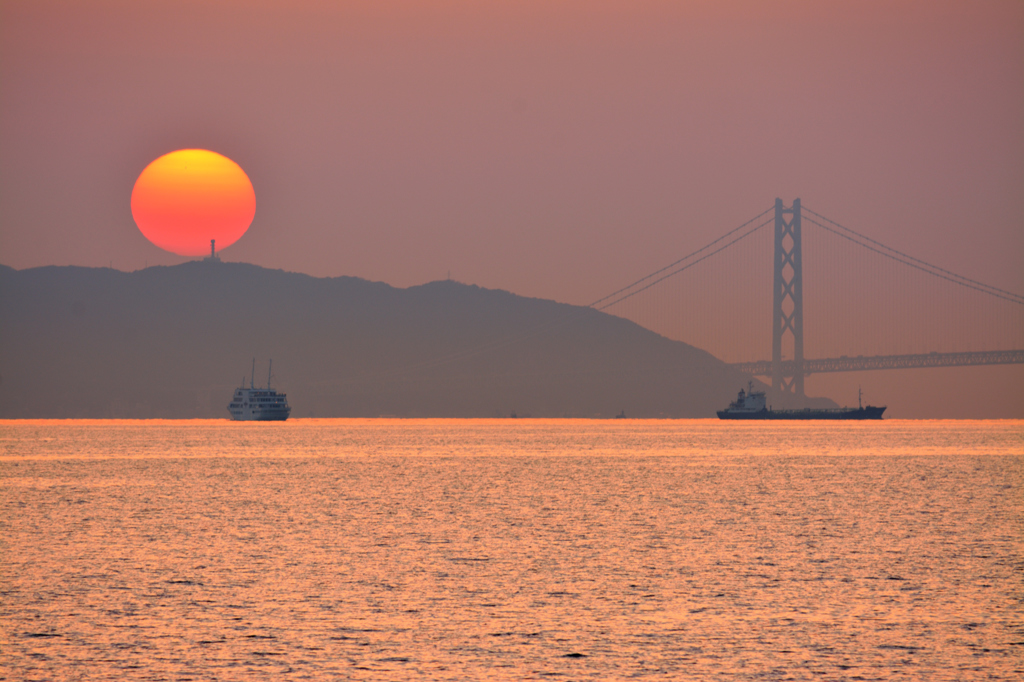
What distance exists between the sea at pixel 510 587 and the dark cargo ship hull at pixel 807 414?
144892mm

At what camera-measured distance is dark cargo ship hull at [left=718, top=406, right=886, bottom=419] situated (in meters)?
171

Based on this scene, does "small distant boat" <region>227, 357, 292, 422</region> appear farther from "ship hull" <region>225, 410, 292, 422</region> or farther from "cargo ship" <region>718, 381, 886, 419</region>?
"cargo ship" <region>718, 381, 886, 419</region>

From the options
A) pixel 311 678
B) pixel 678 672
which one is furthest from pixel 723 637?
pixel 311 678

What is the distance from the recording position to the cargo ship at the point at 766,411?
172 meters

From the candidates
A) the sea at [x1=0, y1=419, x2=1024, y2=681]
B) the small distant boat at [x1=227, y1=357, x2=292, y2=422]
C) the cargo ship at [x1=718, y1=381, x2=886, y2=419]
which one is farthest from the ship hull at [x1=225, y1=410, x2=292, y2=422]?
the sea at [x1=0, y1=419, x2=1024, y2=681]

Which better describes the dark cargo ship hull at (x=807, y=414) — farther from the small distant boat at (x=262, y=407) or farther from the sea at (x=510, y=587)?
the sea at (x=510, y=587)

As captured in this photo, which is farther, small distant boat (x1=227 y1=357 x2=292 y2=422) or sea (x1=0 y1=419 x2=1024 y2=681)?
small distant boat (x1=227 y1=357 x2=292 y2=422)

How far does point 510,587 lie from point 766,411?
163774 mm

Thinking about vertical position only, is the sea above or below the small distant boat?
below

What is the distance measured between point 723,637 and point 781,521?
1187 centimetres

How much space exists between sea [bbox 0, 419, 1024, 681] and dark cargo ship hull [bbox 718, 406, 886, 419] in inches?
5704

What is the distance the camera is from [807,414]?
174125 mm

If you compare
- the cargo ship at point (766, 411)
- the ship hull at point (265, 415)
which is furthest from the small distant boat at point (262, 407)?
the cargo ship at point (766, 411)

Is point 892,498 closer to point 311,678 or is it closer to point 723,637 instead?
point 723,637
